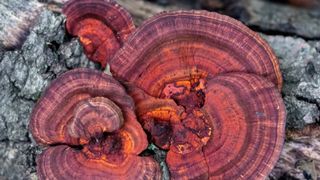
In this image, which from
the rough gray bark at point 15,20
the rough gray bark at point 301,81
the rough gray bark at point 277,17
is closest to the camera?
the rough gray bark at point 301,81

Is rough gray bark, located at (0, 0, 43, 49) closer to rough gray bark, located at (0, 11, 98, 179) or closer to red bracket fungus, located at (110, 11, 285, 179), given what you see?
rough gray bark, located at (0, 11, 98, 179)

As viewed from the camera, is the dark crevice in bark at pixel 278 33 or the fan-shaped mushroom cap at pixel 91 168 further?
the dark crevice in bark at pixel 278 33

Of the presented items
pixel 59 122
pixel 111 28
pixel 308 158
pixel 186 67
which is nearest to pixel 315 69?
pixel 308 158

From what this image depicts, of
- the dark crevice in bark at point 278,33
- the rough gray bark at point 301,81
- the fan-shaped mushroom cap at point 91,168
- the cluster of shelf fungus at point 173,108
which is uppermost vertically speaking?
the dark crevice in bark at point 278,33

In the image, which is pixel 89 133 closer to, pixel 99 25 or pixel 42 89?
pixel 42 89

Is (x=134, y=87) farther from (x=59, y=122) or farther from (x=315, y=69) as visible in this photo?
(x=315, y=69)

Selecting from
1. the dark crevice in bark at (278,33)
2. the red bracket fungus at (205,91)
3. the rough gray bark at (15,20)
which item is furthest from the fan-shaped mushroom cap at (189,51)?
the dark crevice in bark at (278,33)

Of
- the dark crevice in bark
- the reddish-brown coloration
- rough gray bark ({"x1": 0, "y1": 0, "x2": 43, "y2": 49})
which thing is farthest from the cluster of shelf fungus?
the dark crevice in bark

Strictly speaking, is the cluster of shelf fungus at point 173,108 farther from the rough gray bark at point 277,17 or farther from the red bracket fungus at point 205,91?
the rough gray bark at point 277,17
